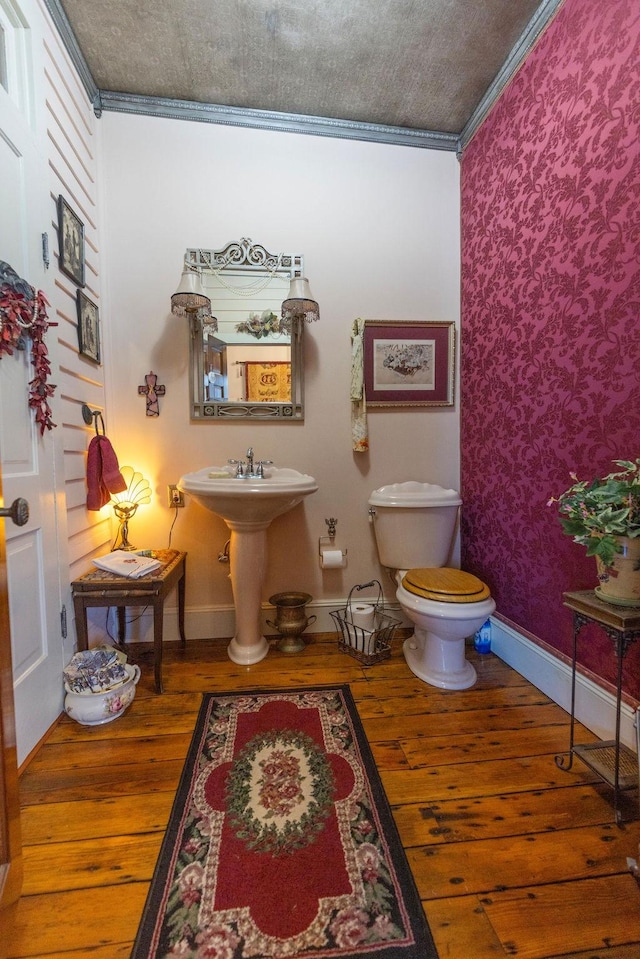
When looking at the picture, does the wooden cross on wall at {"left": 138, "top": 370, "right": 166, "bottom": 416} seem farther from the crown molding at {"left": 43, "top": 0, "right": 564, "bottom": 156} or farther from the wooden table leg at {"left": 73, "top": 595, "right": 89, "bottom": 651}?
the crown molding at {"left": 43, "top": 0, "right": 564, "bottom": 156}

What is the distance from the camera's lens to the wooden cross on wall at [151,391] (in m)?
1.93

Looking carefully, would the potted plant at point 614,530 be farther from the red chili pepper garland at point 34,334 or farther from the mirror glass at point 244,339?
the red chili pepper garland at point 34,334

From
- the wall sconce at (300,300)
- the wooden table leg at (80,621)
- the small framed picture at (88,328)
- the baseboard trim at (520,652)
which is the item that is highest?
the wall sconce at (300,300)

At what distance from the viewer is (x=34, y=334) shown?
127cm

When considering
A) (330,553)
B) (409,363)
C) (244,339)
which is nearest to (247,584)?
(330,553)

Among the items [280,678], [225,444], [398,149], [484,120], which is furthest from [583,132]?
[280,678]

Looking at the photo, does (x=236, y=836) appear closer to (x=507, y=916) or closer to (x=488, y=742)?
(x=507, y=916)

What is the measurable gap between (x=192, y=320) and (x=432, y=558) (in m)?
1.74

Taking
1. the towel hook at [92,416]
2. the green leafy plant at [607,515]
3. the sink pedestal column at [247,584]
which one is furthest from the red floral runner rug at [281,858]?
the towel hook at [92,416]

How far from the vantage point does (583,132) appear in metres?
1.33

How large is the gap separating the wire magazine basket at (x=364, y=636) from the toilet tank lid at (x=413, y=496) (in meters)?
0.57

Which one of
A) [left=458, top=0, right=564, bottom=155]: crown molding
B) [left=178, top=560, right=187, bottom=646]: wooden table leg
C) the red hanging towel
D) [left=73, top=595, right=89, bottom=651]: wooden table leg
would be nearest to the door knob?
[left=73, top=595, right=89, bottom=651]: wooden table leg

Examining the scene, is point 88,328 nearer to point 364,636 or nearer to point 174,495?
point 174,495

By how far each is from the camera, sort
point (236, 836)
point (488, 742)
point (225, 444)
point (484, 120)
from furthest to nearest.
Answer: point (225, 444) → point (484, 120) → point (488, 742) → point (236, 836)
